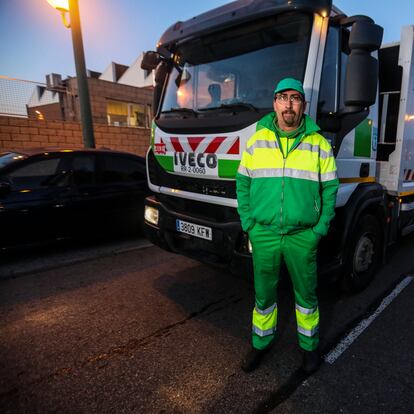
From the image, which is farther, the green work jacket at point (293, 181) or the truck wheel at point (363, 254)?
the truck wheel at point (363, 254)

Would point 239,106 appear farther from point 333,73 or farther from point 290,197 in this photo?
point 290,197

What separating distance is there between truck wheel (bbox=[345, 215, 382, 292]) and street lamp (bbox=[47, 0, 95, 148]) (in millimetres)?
5525

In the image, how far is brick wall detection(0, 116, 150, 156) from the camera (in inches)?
319

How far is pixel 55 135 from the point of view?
29.1ft

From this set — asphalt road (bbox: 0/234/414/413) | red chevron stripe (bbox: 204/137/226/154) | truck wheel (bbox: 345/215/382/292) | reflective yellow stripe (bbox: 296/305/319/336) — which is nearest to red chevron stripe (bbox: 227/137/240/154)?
red chevron stripe (bbox: 204/137/226/154)

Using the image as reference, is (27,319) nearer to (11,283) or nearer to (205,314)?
(11,283)

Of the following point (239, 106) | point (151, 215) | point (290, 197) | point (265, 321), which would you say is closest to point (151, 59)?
point (239, 106)

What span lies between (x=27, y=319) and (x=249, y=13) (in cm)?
324

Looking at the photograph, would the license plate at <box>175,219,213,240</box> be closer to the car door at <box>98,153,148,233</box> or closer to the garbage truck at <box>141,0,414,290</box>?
the garbage truck at <box>141,0,414,290</box>

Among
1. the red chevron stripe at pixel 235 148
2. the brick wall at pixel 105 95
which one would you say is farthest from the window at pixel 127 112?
the red chevron stripe at pixel 235 148

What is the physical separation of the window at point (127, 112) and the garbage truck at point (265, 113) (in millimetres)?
10019

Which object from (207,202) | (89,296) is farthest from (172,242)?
(89,296)

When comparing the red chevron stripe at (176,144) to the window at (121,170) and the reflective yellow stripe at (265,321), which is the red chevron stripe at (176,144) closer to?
the reflective yellow stripe at (265,321)

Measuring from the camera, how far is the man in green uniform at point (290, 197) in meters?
2.01
